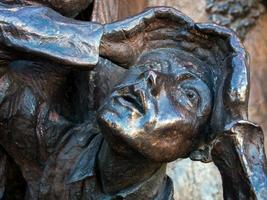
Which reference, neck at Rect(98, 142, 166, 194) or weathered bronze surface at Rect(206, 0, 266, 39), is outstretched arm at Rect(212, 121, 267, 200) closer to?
neck at Rect(98, 142, 166, 194)

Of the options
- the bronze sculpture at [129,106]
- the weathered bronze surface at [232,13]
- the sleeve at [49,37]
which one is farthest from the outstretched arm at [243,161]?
the weathered bronze surface at [232,13]

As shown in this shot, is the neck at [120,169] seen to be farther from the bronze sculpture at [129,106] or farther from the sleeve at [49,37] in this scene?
the sleeve at [49,37]

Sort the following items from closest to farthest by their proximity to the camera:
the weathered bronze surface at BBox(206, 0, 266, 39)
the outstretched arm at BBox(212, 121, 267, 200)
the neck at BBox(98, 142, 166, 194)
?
the outstretched arm at BBox(212, 121, 267, 200), the neck at BBox(98, 142, 166, 194), the weathered bronze surface at BBox(206, 0, 266, 39)

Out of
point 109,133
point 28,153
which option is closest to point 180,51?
point 109,133

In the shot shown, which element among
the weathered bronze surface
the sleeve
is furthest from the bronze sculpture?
the weathered bronze surface

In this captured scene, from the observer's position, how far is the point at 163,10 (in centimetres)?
161

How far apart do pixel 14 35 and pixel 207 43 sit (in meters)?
0.31


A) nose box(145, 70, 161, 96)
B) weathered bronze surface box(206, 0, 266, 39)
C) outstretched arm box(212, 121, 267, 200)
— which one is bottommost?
weathered bronze surface box(206, 0, 266, 39)

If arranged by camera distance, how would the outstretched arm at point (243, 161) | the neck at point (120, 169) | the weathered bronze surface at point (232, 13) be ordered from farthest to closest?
the weathered bronze surface at point (232, 13) → the neck at point (120, 169) → the outstretched arm at point (243, 161)

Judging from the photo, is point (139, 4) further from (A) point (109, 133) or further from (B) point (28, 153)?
(A) point (109, 133)

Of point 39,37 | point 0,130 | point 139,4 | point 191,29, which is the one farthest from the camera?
point 139,4

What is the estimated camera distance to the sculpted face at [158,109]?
150 cm

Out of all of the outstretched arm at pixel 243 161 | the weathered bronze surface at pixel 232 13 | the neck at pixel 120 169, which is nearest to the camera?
the outstretched arm at pixel 243 161

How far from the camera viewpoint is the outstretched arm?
1.49 m
